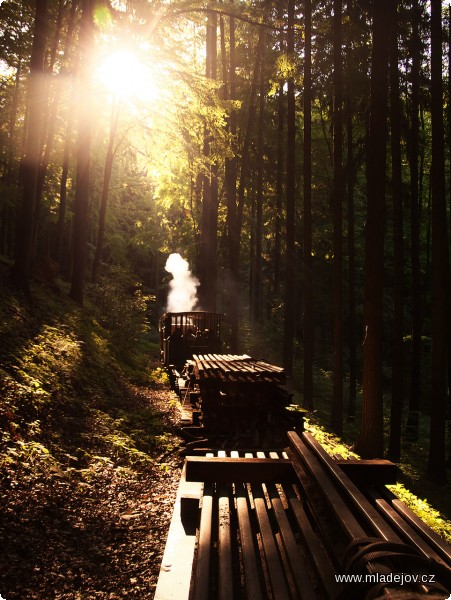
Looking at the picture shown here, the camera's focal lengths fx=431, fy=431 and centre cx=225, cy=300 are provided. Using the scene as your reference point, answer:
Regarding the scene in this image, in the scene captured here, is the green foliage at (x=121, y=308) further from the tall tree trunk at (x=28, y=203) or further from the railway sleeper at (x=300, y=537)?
the railway sleeper at (x=300, y=537)

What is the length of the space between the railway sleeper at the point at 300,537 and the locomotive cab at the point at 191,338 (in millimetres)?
11218

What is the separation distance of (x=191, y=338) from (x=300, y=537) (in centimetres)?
1245

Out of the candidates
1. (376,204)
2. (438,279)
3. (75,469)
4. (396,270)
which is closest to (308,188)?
(396,270)

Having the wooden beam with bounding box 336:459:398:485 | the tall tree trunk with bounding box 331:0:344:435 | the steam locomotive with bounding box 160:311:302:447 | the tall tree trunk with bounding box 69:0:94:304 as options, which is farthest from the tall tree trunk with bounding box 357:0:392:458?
the tall tree trunk with bounding box 69:0:94:304

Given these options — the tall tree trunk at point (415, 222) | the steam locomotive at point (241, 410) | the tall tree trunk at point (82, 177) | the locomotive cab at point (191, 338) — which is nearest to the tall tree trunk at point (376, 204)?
the steam locomotive at point (241, 410)

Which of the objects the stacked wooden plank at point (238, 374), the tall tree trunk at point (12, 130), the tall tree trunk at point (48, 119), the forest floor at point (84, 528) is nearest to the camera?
the forest floor at point (84, 528)

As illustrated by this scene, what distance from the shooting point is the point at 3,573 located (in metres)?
3.43

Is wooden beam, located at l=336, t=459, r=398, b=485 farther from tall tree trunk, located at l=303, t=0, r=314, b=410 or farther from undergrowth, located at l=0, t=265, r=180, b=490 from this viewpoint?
tall tree trunk, located at l=303, t=0, r=314, b=410

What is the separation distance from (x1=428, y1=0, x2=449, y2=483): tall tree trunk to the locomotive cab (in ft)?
23.9

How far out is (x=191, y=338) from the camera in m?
15.4

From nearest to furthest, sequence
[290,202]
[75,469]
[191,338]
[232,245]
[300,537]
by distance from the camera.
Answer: [300,537], [75,469], [191,338], [290,202], [232,245]

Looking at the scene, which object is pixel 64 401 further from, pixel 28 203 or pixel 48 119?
pixel 48 119

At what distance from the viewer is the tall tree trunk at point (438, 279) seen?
36.9ft

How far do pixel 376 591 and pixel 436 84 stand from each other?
1307 centimetres
